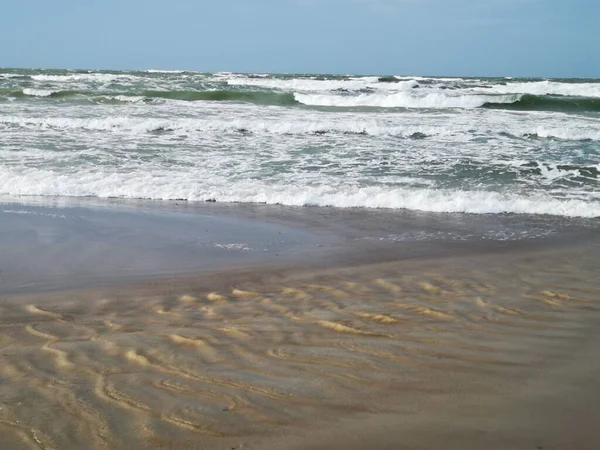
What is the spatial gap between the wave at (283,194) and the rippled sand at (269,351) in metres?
2.62

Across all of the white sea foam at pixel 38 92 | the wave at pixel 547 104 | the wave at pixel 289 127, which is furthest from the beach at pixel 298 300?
the white sea foam at pixel 38 92

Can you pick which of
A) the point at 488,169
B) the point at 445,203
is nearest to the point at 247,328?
the point at 445,203

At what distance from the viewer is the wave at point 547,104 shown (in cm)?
2461

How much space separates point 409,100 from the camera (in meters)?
25.6

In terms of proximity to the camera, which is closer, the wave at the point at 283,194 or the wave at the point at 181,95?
the wave at the point at 283,194

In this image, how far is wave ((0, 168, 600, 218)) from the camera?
24.4ft

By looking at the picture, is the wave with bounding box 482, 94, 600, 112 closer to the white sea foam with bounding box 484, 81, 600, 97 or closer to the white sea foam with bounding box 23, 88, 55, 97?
the white sea foam with bounding box 484, 81, 600, 97

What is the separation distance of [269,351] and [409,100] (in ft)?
77.5

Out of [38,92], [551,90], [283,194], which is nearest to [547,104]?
[551,90]

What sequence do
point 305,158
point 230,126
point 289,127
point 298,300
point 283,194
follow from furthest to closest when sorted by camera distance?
point 230,126, point 289,127, point 305,158, point 283,194, point 298,300

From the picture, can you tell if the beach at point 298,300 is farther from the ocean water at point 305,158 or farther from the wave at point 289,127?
→ the wave at point 289,127

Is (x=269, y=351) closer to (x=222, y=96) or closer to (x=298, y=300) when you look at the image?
(x=298, y=300)

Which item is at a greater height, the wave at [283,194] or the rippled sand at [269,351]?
the wave at [283,194]

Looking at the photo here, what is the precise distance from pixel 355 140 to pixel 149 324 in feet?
32.5
